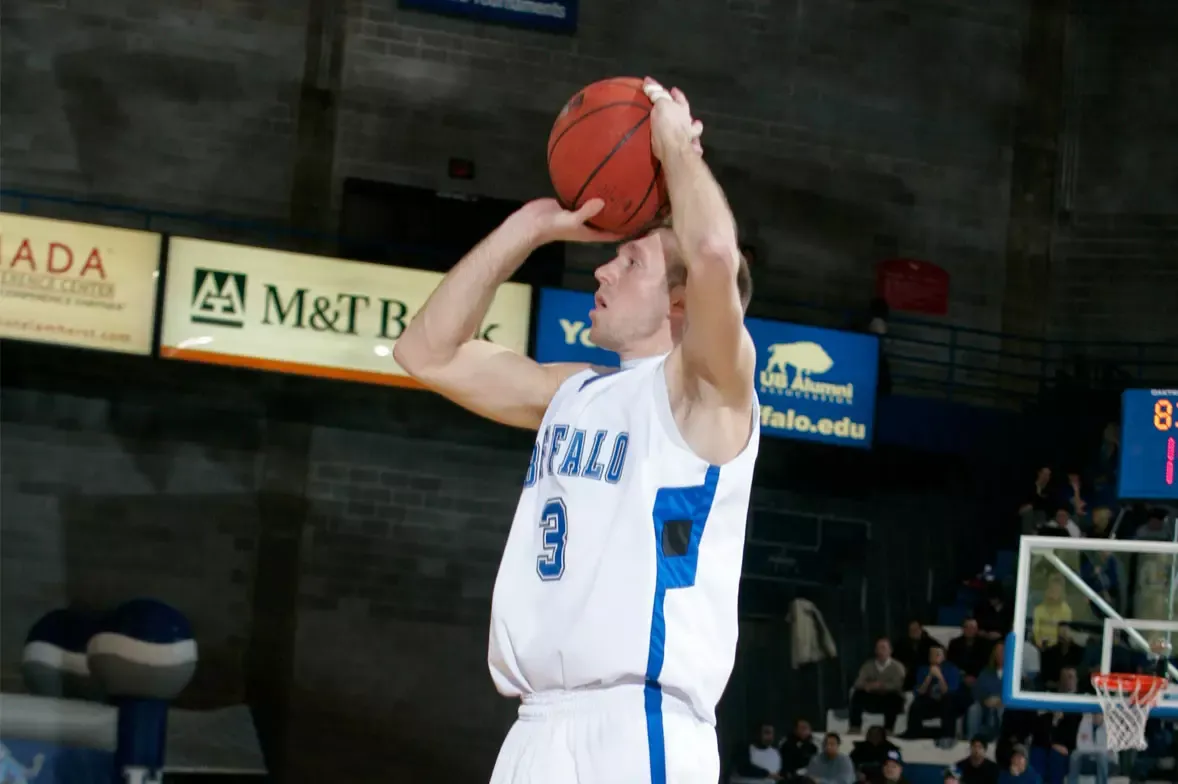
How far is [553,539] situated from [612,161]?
0.80 meters

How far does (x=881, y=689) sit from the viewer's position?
11.6 meters

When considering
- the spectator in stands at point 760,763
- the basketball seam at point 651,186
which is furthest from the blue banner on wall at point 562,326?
the basketball seam at point 651,186

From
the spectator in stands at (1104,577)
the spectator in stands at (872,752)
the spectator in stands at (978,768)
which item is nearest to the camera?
the spectator in stands at (1104,577)

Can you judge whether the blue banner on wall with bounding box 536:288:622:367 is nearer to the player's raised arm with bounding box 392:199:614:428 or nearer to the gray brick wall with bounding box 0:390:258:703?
the gray brick wall with bounding box 0:390:258:703

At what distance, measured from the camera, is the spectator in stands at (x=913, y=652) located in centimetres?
1173

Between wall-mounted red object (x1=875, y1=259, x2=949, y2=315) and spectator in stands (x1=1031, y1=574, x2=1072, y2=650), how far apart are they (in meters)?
4.29

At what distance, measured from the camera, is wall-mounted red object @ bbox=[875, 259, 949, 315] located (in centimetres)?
1358

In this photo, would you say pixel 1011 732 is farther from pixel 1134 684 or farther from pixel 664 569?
pixel 664 569

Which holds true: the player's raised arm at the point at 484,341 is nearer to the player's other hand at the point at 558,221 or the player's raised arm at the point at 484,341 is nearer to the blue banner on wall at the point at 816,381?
the player's other hand at the point at 558,221

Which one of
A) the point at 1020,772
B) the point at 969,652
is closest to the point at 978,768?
the point at 1020,772

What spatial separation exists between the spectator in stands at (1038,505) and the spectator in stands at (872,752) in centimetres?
225

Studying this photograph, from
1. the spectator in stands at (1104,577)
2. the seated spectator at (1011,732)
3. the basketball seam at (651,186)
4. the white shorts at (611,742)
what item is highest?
the basketball seam at (651,186)

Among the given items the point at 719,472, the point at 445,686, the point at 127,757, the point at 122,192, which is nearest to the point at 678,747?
the point at 719,472

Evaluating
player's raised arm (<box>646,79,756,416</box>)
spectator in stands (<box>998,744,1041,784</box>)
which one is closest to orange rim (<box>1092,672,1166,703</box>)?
spectator in stands (<box>998,744,1041,784</box>)
